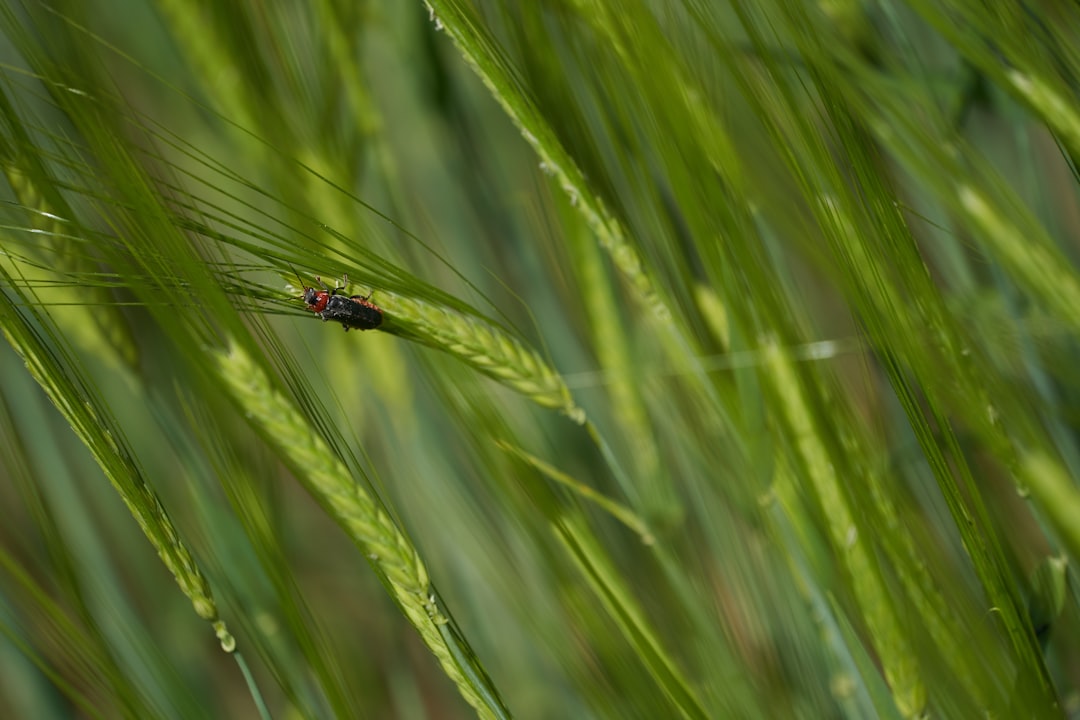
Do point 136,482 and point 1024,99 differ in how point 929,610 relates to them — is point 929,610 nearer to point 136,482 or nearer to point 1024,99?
point 1024,99

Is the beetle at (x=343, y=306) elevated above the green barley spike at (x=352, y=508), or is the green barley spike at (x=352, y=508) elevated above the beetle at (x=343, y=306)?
the beetle at (x=343, y=306)

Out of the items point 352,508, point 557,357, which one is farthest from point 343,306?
point 557,357

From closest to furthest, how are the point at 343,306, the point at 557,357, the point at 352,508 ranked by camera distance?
the point at 352,508 < the point at 343,306 < the point at 557,357

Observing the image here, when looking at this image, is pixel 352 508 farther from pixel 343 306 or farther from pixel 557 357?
pixel 557 357

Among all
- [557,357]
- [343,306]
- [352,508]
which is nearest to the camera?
[352,508]

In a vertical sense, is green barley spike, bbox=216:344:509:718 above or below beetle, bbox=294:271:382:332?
below
